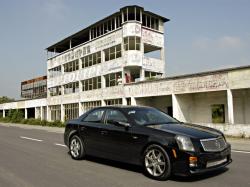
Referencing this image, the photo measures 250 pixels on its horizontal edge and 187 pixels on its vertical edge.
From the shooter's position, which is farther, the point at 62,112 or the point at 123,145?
the point at 62,112

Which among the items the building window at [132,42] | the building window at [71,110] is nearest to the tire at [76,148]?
the building window at [132,42]

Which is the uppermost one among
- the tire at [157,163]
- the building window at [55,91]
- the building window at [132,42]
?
the building window at [132,42]

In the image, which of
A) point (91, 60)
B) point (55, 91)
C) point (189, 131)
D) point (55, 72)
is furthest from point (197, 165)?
point (55, 72)

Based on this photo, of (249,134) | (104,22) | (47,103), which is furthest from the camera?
(47,103)

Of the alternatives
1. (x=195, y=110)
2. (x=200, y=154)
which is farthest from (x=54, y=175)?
(x=195, y=110)

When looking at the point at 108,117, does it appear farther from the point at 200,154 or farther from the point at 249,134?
the point at 249,134

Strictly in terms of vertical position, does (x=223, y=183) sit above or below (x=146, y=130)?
below

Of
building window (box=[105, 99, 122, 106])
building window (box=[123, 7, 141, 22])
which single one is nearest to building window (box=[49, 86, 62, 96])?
building window (box=[105, 99, 122, 106])

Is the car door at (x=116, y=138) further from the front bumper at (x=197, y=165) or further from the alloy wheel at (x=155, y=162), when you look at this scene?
the front bumper at (x=197, y=165)

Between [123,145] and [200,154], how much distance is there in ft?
6.47

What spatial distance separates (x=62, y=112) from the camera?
44062 mm

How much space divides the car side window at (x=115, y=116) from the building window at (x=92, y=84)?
1116 inches

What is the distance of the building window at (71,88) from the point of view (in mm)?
41594

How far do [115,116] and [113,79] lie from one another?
85.7 ft
